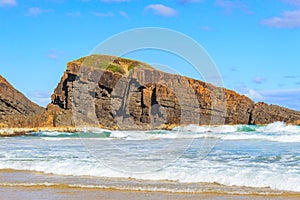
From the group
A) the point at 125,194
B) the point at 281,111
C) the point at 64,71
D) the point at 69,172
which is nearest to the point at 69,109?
the point at 64,71

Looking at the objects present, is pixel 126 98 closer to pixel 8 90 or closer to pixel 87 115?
pixel 87 115

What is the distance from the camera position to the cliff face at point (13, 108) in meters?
64.0

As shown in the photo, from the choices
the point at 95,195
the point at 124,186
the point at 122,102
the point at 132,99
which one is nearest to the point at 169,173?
the point at 124,186

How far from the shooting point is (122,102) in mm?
61094

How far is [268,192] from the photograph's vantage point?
31.7 feet

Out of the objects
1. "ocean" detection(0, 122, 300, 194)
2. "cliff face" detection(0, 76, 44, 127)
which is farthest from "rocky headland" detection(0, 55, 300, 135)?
"ocean" detection(0, 122, 300, 194)

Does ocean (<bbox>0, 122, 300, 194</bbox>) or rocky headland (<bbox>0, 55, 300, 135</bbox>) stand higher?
rocky headland (<bbox>0, 55, 300, 135</bbox>)

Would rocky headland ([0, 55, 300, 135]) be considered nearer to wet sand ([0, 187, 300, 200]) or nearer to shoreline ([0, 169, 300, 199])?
shoreline ([0, 169, 300, 199])

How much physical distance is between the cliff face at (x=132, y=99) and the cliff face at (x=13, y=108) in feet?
16.3

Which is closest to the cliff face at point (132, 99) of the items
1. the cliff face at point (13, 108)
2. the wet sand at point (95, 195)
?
the cliff face at point (13, 108)

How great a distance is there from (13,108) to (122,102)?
19.4 metres

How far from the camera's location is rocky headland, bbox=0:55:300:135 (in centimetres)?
5916

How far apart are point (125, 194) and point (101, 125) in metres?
49.2

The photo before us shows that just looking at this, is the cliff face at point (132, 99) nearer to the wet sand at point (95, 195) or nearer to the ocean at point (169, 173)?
the ocean at point (169, 173)
